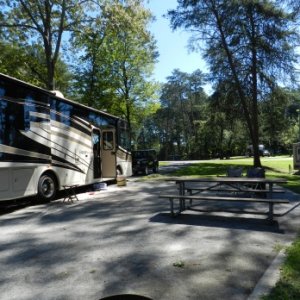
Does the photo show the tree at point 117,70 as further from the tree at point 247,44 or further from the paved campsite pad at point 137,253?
the paved campsite pad at point 137,253

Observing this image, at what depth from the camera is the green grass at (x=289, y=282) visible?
3.73m

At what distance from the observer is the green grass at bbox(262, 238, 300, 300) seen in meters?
3.73

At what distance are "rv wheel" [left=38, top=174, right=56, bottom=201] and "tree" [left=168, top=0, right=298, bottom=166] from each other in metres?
18.0

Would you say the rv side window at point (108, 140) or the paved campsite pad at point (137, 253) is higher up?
the rv side window at point (108, 140)

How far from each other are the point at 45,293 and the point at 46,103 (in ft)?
24.9

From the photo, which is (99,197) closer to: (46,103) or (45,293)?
(46,103)

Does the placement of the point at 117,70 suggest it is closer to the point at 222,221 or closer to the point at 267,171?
the point at 267,171

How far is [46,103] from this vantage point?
423 inches

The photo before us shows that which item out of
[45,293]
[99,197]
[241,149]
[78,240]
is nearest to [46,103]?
[99,197]

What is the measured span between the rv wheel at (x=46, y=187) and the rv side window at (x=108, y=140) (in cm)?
436

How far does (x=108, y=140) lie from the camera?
609 inches

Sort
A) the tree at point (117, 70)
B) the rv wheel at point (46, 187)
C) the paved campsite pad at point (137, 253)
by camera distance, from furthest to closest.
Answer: the tree at point (117, 70), the rv wheel at point (46, 187), the paved campsite pad at point (137, 253)

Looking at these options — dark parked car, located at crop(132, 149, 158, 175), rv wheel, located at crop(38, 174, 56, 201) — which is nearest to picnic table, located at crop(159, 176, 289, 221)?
rv wheel, located at crop(38, 174, 56, 201)

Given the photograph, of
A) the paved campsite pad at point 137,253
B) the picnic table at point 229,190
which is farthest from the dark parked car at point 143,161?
the paved campsite pad at point 137,253
